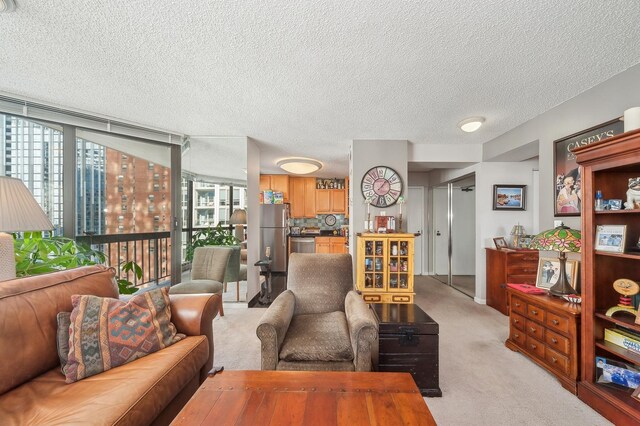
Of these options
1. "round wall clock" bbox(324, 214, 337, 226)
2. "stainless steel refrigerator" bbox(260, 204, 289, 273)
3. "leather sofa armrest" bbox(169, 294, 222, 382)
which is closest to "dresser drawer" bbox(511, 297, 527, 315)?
"leather sofa armrest" bbox(169, 294, 222, 382)

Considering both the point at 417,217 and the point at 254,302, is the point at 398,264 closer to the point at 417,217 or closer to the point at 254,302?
the point at 254,302

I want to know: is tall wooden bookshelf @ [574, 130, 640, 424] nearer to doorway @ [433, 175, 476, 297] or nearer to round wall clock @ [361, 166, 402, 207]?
round wall clock @ [361, 166, 402, 207]

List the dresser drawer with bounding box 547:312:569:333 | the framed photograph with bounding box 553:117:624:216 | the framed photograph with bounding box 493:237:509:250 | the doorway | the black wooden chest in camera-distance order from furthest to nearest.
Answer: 1. the doorway
2. the framed photograph with bounding box 493:237:509:250
3. the framed photograph with bounding box 553:117:624:216
4. the dresser drawer with bounding box 547:312:569:333
5. the black wooden chest

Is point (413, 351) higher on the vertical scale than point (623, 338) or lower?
lower

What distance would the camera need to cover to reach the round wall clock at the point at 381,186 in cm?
358

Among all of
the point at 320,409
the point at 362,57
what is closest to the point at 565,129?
the point at 362,57

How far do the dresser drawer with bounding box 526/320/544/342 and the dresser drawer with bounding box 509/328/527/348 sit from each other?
82 millimetres

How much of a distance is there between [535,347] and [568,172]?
1.59 metres

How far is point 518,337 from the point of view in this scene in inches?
92.0

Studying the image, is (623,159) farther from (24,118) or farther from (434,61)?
(24,118)

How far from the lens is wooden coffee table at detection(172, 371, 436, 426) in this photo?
3.02 feet

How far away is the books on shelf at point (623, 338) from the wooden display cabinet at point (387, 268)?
1652mm

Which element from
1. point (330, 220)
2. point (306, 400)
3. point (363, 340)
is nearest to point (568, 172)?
point (363, 340)

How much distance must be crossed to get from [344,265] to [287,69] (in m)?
1.66
